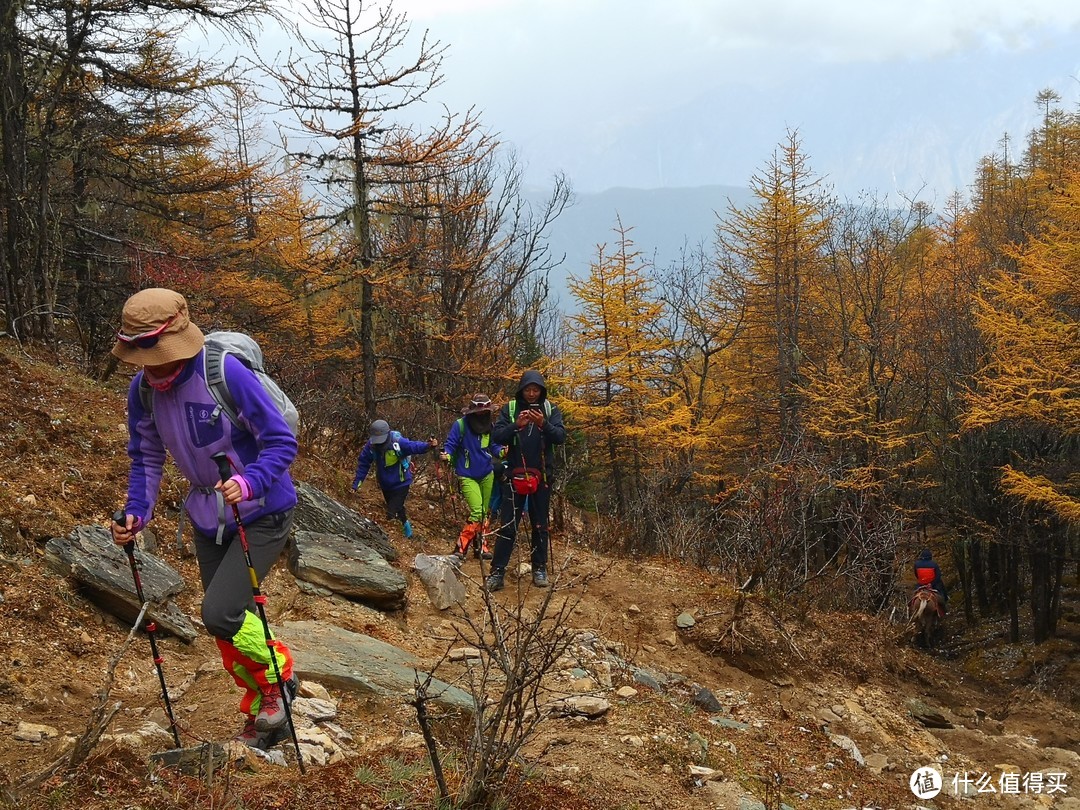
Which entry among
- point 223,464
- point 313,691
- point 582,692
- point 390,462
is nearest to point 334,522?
point 390,462

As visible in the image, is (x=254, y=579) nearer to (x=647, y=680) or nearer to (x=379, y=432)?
(x=647, y=680)

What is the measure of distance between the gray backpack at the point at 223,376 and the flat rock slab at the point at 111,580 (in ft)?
7.24

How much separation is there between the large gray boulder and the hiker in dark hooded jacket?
1.51 m

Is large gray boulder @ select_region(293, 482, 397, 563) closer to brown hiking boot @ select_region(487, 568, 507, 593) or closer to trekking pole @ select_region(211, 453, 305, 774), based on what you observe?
brown hiking boot @ select_region(487, 568, 507, 593)

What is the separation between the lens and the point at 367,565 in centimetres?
687

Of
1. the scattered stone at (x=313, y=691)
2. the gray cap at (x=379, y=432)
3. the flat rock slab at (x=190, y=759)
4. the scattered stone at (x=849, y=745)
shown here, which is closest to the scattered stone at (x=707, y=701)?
the scattered stone at (x=849, y=745)

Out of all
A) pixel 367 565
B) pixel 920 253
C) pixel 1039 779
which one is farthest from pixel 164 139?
pixel 920 253

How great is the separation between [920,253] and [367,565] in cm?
3719

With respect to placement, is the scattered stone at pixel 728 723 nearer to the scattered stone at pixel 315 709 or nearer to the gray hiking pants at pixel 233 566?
the scattered stone at pixel 315 709

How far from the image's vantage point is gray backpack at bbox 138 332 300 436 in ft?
9.73

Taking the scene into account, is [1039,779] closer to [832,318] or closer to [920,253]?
[832,318]

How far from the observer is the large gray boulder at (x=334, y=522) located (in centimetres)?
752

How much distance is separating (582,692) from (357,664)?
1.69m

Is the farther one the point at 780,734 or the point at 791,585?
the point at 791,585
